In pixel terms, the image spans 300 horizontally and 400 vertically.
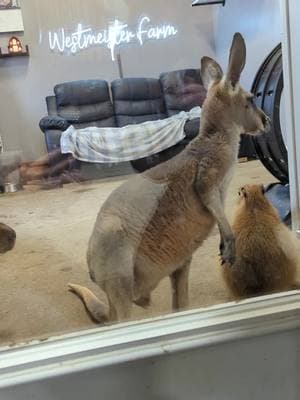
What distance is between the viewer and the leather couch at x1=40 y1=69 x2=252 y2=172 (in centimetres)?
75

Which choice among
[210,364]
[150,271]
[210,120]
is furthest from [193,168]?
[210,364]

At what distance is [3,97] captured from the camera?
2.42ft

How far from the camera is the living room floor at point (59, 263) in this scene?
752 millimetres

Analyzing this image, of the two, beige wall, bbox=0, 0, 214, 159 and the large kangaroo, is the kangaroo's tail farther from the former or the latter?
beige wall, bbox=0, 0, 214, 159

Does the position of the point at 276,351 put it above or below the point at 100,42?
below

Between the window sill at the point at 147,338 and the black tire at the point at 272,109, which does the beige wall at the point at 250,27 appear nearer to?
Result: the black tire at the point at 272,109

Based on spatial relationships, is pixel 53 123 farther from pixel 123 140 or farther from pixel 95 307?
pixel 95 307

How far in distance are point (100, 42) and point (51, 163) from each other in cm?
23

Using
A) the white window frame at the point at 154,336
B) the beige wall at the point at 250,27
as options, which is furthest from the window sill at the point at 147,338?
the beige wall at the point at 250,27

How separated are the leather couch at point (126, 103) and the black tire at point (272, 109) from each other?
127mm

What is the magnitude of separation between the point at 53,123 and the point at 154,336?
40 centimetres

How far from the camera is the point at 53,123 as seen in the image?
29.4 inches

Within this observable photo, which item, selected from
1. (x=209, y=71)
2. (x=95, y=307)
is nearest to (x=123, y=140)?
(x=209, y=71)

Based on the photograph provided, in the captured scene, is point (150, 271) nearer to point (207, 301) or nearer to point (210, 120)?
point (207, 301)
